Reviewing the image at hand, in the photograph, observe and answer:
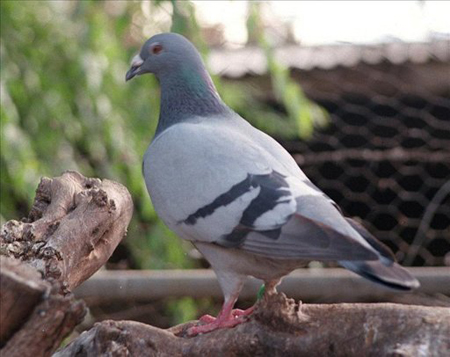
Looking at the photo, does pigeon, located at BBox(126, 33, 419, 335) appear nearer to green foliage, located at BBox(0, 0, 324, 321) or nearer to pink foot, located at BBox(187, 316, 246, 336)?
pink foot, located at BBox(187, 316, 246, 336)

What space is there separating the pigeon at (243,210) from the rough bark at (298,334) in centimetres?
7

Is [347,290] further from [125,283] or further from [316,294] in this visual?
[125,283]

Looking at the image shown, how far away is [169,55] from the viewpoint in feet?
8.59

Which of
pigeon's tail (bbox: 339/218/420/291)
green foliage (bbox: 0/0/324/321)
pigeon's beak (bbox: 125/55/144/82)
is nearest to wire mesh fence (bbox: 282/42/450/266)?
green foliage (bbox: 0/0/324/321)

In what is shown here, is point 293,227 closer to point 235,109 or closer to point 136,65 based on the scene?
point 136,65

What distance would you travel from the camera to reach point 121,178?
13.4 ft

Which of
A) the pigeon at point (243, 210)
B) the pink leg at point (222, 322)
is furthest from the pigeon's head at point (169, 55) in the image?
the pink leg at point (222, 322)

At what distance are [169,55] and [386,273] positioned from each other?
0.98 metres

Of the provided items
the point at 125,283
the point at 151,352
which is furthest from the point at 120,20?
the point at 151,352

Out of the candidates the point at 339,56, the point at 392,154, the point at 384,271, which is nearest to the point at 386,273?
the point at 384,271

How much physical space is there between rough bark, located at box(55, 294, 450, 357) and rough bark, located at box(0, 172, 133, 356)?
0.16 metres

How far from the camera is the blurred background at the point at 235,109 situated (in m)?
3.79

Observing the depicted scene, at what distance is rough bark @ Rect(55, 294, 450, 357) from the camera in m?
2.03

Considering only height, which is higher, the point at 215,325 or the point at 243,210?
the point at 243,210
